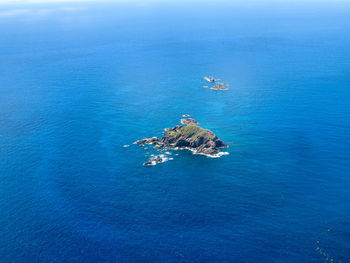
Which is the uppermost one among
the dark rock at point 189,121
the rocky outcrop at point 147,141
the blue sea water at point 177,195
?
the dark rock at point 189,121

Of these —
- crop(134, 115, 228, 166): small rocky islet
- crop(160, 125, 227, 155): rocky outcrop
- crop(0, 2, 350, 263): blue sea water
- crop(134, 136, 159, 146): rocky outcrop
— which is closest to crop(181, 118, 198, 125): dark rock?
crop(0, 2, 350, 263): blue sea water

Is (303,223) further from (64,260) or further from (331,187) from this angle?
(64,260)

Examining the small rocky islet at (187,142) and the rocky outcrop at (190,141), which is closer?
the small rocky islet at (187,142)

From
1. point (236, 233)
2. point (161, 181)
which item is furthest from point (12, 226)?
point (236, 233)

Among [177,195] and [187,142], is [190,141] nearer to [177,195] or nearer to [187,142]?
[187,142]

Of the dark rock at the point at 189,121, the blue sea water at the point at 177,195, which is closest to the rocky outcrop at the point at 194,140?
the blue sea water at the point at 177,195

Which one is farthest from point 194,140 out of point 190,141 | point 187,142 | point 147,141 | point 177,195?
point 177,195

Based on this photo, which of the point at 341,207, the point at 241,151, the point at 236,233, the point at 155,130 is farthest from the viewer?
the point at 155,130

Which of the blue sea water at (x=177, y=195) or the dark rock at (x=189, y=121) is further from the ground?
the dark rock at (x=189, y=121)

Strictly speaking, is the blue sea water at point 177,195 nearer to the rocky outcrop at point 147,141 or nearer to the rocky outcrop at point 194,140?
the rocky outcrop at point 194,140
